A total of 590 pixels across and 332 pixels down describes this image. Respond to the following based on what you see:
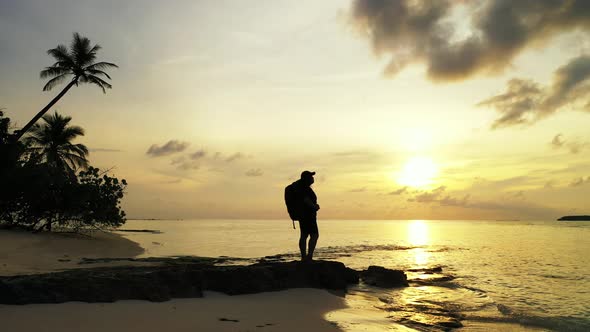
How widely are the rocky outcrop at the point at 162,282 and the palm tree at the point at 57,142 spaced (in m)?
36.8

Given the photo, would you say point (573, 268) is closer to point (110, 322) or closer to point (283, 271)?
point (283, 271)

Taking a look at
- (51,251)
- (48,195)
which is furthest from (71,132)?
(51,251)

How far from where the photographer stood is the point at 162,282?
8.40 meters

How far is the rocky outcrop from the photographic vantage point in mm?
7109

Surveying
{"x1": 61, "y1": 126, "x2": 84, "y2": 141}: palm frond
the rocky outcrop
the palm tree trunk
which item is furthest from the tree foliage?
the rocky outcrop

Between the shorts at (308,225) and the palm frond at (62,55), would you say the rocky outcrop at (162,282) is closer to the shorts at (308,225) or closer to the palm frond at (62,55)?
the shorts at (308,225)

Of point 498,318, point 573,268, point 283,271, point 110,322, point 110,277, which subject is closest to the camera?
point 110,322

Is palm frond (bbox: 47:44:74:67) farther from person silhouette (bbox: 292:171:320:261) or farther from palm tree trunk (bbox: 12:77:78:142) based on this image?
person silhouette (bbox: 292:171:320:261)

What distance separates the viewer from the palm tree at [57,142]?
40.3m

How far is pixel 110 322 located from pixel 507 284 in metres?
14.7

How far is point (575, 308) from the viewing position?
11.0 m

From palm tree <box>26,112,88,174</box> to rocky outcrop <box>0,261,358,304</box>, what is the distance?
121ft

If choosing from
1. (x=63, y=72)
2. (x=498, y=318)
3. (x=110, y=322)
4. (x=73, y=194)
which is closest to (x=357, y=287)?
(x=498, y=318)

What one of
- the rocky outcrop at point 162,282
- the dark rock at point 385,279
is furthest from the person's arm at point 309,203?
the dark rock at point 385,279
